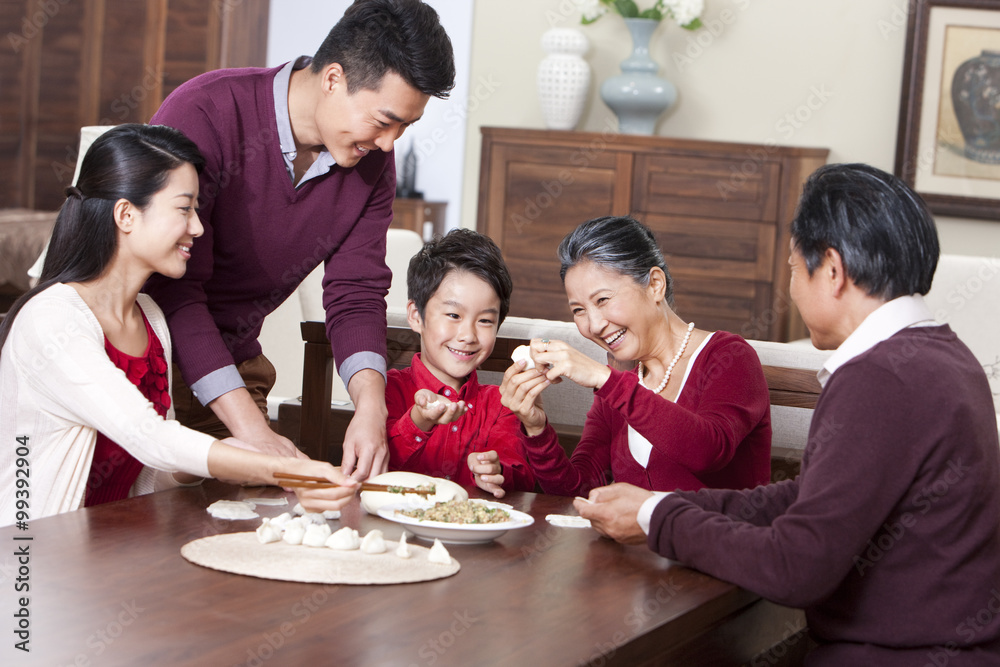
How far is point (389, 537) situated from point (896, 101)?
450 centimetres

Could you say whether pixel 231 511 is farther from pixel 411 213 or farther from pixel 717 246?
pixel 411 213

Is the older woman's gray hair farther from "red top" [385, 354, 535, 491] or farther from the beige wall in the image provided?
the beige wall

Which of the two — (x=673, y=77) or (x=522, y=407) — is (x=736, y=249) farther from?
(x=522, y=407)

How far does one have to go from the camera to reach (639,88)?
5184 millimetres

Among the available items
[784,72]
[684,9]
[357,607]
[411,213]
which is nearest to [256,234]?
[357,607]

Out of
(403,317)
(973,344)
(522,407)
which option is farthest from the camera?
(973,344)

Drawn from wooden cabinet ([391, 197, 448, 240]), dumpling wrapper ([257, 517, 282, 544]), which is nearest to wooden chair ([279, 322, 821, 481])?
dumpling wrapper ([257, 517, 282, 544])

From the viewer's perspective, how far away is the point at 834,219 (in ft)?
4.58

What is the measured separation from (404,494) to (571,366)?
1.21ft

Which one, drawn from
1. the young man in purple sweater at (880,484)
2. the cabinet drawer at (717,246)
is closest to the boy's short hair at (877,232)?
the young man in purple sweater at (880,484)

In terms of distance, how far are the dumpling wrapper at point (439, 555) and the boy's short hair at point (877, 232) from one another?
0.63 metres

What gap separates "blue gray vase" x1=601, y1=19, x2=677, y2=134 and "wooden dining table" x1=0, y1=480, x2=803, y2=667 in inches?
Result: 154

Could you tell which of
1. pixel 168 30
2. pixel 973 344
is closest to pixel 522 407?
pixel 973 344

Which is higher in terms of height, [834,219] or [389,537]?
[834,219]
